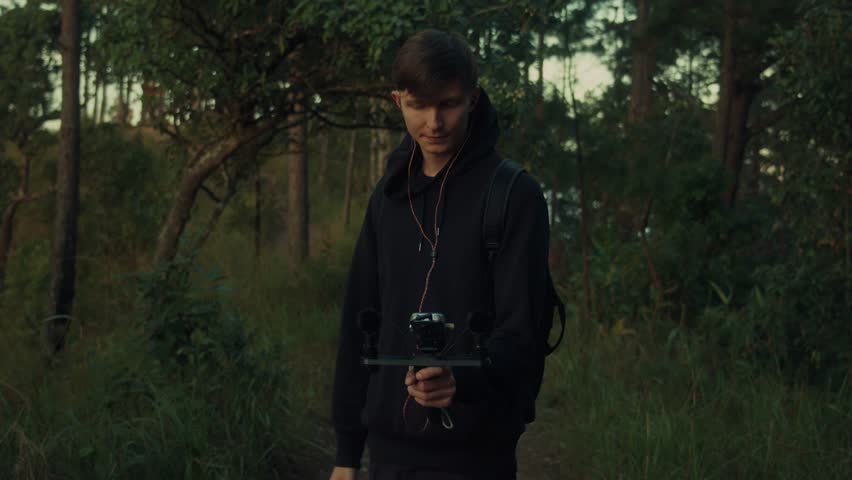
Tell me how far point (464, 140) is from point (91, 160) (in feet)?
42.8

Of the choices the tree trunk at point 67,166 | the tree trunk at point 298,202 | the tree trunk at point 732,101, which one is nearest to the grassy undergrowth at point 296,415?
the tree trunk at point 67,166

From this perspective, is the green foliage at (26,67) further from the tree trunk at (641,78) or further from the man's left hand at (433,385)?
the man's left hand at (433,385)

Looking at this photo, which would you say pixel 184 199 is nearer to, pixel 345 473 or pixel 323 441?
pixel 323 441

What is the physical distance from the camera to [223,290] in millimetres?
6344

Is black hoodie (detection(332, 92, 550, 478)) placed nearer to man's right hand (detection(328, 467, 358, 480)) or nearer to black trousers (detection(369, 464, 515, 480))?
black trousers (detection(369, 464, 515, 480))

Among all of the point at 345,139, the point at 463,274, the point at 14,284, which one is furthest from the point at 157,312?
the point at 345,139

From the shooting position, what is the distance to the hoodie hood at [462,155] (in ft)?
8.11

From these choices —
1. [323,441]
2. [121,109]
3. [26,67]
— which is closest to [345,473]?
[323,441]

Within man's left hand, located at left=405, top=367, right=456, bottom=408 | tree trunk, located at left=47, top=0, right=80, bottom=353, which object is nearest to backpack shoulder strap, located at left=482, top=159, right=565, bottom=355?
man's left hand, located at left=405, top=367, right=456, bottom=408

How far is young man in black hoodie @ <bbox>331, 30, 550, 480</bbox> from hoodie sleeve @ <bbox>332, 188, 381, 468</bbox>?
0.24 ft

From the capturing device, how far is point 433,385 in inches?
82.6

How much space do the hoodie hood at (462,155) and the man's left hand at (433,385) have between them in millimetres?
557

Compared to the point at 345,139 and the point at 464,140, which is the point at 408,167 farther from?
the point at 345,139

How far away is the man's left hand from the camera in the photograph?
2.08m
